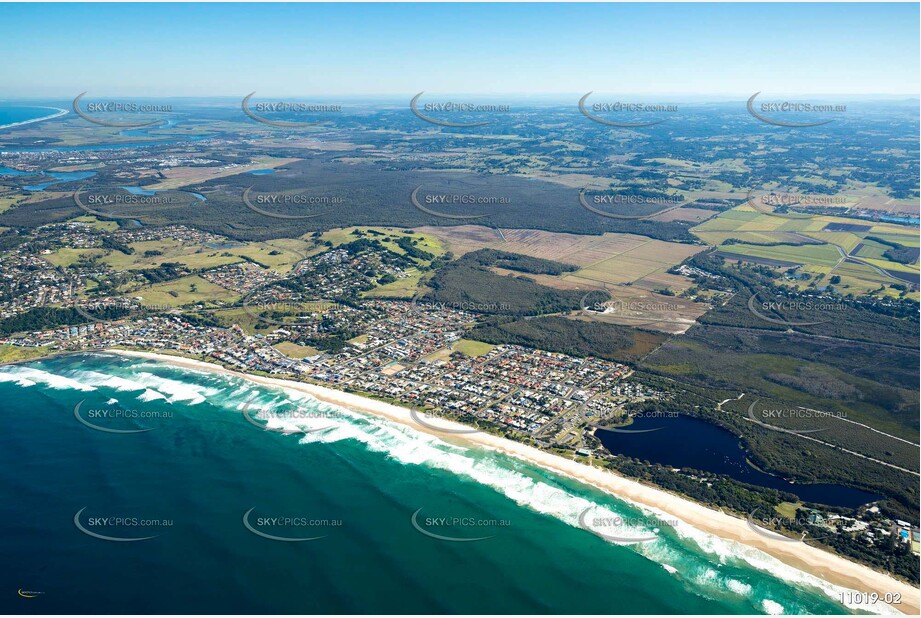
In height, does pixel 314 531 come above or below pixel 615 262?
below

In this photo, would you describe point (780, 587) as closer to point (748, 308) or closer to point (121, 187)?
point (748, 308)

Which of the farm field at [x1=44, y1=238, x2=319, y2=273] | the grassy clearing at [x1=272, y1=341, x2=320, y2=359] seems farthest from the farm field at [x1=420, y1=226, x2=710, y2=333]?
the grassy clearing at [x1=272, y1=341, x2=320, y2=359]

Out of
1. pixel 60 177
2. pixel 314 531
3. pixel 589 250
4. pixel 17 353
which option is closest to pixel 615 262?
pixel 589 250

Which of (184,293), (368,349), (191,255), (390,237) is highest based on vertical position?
(390,237)

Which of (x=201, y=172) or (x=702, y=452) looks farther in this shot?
(x=201, y=172)

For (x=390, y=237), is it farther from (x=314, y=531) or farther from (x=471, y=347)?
(x=314, y=531)

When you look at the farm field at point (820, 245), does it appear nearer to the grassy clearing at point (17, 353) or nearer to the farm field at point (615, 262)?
the farm field at point (615, 262)
